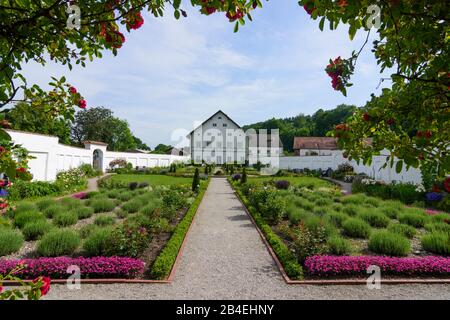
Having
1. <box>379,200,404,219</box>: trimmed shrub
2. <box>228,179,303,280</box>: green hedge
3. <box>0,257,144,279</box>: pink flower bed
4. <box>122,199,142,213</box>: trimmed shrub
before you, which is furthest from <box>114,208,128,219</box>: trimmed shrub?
<box>379,200,404,219</box>: trimmed shrub

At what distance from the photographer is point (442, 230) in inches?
293

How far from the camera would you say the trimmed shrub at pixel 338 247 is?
6043 mm

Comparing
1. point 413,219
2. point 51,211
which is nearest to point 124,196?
point 51,211

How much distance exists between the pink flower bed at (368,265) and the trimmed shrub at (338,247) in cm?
84

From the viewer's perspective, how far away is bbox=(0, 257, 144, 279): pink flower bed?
478cm

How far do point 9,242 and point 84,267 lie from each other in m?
2.44

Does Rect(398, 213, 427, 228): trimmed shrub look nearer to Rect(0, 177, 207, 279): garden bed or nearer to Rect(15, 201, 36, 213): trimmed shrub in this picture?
Rect(0, 177, 207, 279): garden bed

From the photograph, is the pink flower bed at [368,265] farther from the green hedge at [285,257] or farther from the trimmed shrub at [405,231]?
the trimmed shrub at [405,231]

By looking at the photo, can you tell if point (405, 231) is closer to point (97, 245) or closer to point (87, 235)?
point (97, 245)

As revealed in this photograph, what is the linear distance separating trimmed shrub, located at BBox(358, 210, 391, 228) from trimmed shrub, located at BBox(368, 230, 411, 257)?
7.81ft

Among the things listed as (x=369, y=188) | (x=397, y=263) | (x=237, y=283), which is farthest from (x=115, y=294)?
(x=369, y=188)

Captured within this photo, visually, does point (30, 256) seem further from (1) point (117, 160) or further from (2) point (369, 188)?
(1) point (117, 160)

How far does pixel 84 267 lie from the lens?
491 cm
